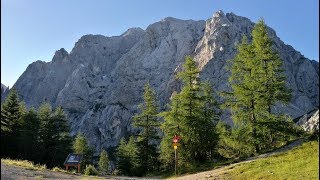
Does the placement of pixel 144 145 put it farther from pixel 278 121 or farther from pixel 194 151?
pixel 278 121

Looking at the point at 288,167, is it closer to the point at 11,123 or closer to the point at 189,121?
the point at 189,121

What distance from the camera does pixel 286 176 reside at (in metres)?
21.2

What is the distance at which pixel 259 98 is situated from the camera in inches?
1501

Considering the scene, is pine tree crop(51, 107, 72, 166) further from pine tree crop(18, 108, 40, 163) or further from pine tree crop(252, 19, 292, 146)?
pine tree crop(252, 19, 292, 146)

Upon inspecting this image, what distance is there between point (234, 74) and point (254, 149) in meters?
8.84

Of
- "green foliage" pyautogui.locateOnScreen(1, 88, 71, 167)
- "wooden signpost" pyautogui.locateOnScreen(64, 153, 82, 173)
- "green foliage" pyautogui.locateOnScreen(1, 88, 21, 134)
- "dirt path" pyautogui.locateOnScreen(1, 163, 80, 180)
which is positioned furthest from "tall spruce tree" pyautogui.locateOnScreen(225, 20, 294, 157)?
"green foliage" pyautogui.locateOnScreen(1, 88, 71, 167)

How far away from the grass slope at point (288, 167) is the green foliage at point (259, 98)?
6.60 metres

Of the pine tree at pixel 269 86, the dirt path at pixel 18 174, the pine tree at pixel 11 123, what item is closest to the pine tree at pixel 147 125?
the pine tree at pixel 269 86

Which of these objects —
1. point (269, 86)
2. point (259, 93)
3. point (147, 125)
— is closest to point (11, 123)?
point (147, 125)

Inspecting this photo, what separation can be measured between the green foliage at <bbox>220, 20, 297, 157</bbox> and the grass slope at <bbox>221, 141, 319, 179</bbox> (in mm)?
6603

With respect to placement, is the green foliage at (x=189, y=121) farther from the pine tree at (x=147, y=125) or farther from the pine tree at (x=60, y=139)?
the pine tree at (x=60, y=139)

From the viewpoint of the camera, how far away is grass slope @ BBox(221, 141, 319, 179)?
21.3m

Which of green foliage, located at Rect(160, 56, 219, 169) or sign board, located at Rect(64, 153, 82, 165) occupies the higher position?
green foliage, located at Rect(160, 56, 219, 169)

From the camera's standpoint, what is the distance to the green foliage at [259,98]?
37188 mm
